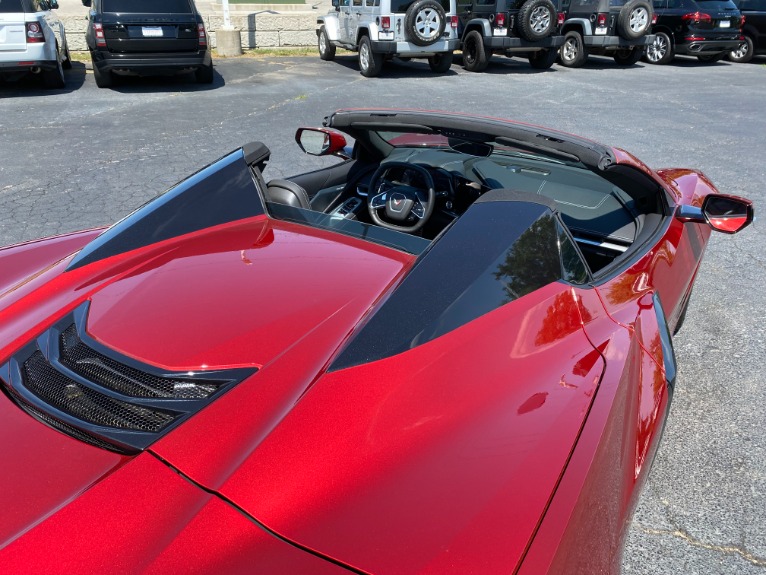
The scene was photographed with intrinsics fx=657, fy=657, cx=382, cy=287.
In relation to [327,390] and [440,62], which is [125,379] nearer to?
[327,390]

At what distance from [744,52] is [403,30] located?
9.70 metres

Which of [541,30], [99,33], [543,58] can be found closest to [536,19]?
[541,30]

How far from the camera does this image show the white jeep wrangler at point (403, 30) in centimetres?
1231

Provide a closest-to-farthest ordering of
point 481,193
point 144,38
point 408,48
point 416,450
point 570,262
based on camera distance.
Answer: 1. point 416,450
2. point 570,262
3. point 481,193
4. point 144,38
5. point 408,48

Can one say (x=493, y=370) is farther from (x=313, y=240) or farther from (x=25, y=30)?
(x=25, y=30)

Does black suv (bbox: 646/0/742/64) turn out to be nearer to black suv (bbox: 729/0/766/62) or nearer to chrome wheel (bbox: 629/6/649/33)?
black suv (bbox: 729/0/766/62)

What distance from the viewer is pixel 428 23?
40.5 feet

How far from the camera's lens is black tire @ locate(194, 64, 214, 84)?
10.9 metres

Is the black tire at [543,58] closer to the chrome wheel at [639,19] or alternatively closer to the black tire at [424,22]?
the chrome wheel at [639,19]

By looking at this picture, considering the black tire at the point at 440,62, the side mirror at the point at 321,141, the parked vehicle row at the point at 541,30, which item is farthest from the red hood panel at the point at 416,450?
the black tire at the point at 440,62

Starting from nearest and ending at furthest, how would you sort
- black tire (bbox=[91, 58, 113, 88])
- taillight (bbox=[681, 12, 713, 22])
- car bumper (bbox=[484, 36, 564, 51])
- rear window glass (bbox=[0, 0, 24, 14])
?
rear window glass (bbox=[0, 0, 24, 14]) → black tire (bbox=[91, 58, 113, 88]) → car bumper (bbox=[484, 36, 564, 51]) → taillight (bbox=[681, 12, 713, 22])

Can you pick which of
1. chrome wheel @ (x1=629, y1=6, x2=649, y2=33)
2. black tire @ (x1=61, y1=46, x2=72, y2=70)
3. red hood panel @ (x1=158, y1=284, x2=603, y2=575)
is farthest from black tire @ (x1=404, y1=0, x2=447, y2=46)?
red hood panel @ (x1=158, y1=284, x2=603, y2=575)

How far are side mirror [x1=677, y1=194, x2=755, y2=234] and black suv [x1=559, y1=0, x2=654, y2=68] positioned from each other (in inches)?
511

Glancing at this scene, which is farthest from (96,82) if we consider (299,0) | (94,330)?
(299,0)
